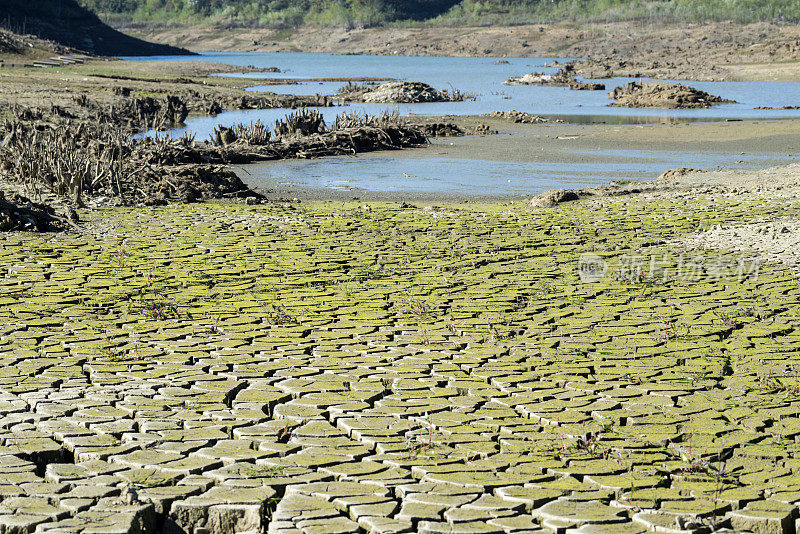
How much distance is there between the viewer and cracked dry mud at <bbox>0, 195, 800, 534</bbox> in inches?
183

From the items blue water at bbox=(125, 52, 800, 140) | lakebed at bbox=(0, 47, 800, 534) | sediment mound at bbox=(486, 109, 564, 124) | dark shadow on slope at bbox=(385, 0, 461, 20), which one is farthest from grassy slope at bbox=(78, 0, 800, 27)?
lakebed at bbox=(0, 47, 800, 534)

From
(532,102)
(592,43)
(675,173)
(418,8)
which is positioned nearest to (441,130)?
(675,173)

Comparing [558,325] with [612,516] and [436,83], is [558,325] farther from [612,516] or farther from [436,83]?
[436,83]

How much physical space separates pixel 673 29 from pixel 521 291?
10321cm

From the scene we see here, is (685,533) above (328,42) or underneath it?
underneath

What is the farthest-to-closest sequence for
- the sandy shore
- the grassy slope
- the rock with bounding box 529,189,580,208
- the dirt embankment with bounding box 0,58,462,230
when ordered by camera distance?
the grassy slope
the sandy shore
the dirt embankment with bounding box 0,58,462,230
the rock with bounding box 529,189,580,208

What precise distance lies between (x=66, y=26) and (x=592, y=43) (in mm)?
56263

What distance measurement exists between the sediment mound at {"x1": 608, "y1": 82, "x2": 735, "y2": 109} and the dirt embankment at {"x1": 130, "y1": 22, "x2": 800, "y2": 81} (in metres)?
21.9

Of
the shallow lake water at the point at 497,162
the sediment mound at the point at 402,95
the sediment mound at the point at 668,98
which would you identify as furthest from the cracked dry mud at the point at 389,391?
the sediment mound at the point at 402,95

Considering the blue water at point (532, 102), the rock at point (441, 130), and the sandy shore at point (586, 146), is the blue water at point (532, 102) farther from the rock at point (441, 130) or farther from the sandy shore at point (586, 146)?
the sandy shore at point (586, 146)

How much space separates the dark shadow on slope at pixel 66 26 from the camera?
76938 millimetres

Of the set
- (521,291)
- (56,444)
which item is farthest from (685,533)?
(521,291)

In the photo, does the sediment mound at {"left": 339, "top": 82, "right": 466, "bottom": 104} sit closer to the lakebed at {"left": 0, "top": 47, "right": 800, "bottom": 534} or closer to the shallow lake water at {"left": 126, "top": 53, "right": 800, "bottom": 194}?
A: the shallow lake water at {"left": 126, "top": 53, "right": 800, "bottom": 194}

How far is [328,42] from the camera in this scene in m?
140
